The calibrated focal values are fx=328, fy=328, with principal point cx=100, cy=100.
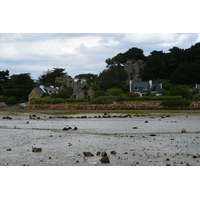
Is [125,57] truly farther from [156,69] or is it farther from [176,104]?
[176,104]

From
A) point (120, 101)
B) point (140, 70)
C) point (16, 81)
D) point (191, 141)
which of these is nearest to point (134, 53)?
point (140, 70)

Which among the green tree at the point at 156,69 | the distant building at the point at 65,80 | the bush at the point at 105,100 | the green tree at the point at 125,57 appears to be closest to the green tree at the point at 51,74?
the distant building at the point at 65,80

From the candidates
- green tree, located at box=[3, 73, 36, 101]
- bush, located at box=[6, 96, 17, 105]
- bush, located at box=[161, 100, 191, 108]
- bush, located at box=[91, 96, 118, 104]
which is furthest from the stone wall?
green tree, located at box=[3, 73, 36, 101]

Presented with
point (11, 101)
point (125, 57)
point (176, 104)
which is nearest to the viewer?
point (176, 104)

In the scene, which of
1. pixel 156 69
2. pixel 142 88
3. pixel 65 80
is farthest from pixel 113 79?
pixel 65 80

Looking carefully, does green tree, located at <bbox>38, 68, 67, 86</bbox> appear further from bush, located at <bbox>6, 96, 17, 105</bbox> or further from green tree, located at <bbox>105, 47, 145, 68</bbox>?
bush, located at <bbox>6, 96, 17, 105</bbox>

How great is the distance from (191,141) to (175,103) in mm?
40887

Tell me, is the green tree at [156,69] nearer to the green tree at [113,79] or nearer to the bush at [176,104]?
the green tree at [113,79]

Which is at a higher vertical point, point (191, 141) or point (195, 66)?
point (195, 66)

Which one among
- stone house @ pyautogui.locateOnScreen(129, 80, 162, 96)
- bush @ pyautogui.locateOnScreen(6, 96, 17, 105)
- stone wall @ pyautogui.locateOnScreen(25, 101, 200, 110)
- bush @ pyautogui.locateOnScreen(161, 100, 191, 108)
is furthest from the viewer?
stone house @ pyautogui.locateOnScreen(129, 80, 162, 96)

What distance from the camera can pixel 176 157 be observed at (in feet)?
46.8

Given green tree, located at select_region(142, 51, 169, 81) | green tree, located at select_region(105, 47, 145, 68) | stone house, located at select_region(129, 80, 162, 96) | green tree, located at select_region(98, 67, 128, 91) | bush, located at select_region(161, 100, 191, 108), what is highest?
green tree, located at select_region(105, 47, 145, 68)

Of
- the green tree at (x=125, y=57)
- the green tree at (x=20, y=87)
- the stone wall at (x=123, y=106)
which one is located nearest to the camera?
the stone wall at (x=123, y=106)
